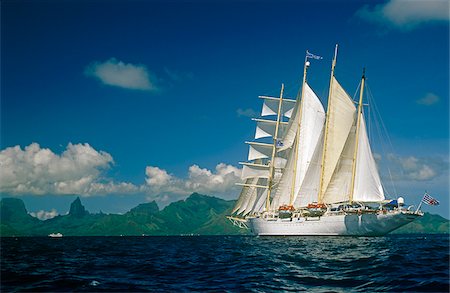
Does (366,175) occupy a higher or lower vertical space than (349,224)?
higher

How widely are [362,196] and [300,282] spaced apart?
194 ft

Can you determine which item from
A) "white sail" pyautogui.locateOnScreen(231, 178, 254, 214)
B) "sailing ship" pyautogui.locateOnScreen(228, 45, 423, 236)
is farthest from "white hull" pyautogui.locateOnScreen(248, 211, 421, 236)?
"white sail" pyautogui.locateOnScreen(231, 178, 254, 214)

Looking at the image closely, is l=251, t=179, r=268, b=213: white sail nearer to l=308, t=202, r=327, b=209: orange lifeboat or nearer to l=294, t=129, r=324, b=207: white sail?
l=294, t=129, r=324, b=207: white sail

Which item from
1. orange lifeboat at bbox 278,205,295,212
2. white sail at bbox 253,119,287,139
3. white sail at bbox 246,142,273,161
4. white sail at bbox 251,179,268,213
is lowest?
orange lifeboat at bbox 278,205,295,212

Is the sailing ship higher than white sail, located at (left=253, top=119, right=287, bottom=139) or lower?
lower

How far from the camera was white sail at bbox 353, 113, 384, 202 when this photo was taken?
76562mm

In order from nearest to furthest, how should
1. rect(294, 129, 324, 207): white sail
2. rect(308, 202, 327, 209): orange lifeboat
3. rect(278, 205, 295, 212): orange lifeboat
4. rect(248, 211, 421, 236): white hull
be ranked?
rect(248, 211, 421, 236): white hull < rect(308, 202, 327, 209): orange lifeboat < rect(294, 129, 324, 207): white sail < rect(278, 205, 295, 212): orange lifeboat

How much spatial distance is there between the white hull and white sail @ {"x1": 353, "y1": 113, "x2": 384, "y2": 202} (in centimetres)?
358

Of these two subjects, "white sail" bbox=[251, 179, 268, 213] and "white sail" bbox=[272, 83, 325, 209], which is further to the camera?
"white sail" bbox=[251, 179, 268, 213]

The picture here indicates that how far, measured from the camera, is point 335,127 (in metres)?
84.6

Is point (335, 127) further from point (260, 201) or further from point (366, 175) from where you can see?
point (260, 201)

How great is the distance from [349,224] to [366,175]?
9320mm

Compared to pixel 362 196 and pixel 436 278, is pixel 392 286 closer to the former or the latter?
pixel 436 278

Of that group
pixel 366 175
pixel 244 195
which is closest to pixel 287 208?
pixel 366 175
